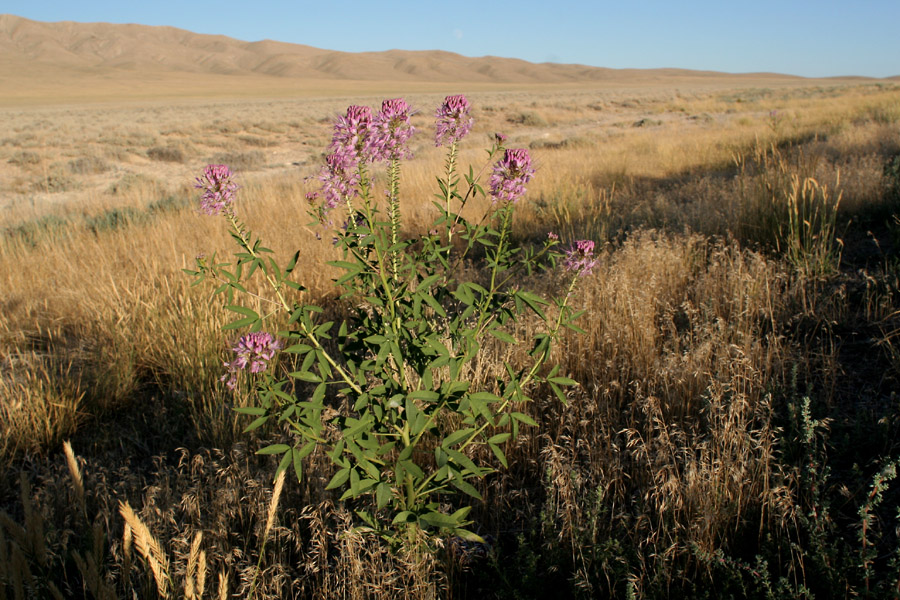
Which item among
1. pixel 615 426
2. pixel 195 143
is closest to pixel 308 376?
pixel 615 426

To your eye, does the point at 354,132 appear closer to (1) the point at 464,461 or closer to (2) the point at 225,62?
(1) the point at 464,461

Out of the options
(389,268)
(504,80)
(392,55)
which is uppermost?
(392,55)

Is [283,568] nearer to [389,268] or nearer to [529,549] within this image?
[529,549]

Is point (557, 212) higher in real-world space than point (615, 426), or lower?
higher

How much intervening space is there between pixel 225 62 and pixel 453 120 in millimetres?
162131

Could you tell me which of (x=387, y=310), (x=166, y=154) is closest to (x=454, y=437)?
(x=387, y=310)

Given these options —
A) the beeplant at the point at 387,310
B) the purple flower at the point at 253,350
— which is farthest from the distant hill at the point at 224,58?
the purple flower at the point at 253,350

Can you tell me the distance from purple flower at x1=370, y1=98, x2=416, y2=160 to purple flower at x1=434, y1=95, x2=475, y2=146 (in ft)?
0.44

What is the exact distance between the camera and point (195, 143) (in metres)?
19.8

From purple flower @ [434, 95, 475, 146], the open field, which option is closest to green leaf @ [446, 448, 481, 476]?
the open field

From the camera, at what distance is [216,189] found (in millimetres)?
1804

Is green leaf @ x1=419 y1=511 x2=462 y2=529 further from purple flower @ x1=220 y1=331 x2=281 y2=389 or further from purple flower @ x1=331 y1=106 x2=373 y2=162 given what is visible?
purple flower @ x1=331 y1=106 x2=373 y2=162

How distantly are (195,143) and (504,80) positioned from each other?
438 ft

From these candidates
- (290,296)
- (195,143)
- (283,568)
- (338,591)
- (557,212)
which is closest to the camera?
(338,591)
